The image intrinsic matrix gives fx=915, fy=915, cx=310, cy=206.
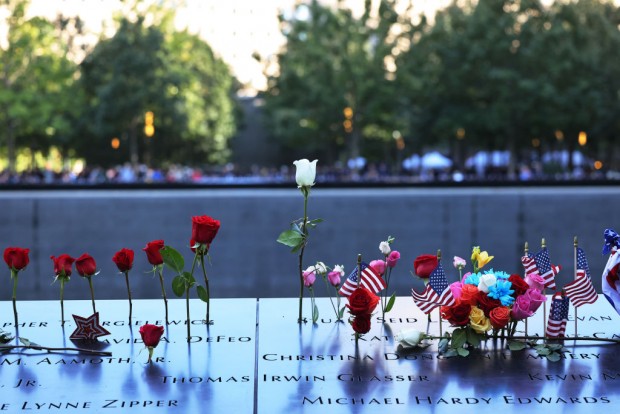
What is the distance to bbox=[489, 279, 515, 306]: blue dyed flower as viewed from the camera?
5.29 m

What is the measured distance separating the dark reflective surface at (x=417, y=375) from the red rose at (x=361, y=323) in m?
0.14

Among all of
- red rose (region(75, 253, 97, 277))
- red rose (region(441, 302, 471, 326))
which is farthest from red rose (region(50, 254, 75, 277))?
red rose (region(441, 302, 471, 326))

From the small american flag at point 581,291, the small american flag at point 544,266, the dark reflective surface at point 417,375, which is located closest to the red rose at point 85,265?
the dark reflective surface at point 417,375

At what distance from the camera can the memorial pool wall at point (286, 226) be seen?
2011cm

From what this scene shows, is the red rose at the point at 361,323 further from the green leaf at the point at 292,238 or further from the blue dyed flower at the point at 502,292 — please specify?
the blue dyed flower at the point at 502,292

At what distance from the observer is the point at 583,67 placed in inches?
1955

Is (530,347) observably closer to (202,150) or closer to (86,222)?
(86,222)

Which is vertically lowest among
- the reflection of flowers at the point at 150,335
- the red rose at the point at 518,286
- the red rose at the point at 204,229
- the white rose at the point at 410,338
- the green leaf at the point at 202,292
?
the white rose at the point at 410,338

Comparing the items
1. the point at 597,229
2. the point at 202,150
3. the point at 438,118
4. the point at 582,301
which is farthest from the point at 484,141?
the point at 582,301

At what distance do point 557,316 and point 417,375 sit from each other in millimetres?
1087

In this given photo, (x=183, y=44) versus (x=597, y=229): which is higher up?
→ (x=183, y=44)

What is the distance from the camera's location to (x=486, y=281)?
5254mm

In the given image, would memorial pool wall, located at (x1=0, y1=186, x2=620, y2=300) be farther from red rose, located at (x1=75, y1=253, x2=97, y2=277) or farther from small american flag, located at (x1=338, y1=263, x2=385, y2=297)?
red rose, located at (x1=75, y1=253, x2=97, y2=277)

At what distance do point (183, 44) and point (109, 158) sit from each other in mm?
9694
